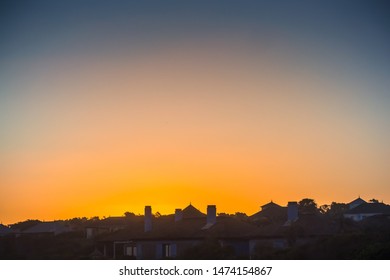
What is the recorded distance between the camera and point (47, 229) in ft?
209

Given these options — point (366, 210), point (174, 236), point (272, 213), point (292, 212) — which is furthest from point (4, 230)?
point (366, 210)

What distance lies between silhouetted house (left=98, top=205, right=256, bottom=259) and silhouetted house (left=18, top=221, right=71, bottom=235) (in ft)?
43.8

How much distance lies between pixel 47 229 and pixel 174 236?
22.7m

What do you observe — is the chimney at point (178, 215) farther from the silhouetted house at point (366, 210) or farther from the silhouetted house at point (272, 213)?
the silhouetted house at point (366, 210)

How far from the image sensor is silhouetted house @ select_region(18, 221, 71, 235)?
201 ft

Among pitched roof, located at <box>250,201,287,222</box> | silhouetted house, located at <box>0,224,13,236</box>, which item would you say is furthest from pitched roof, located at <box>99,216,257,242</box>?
pitched roof, located at <box>250,201,287,222</box>

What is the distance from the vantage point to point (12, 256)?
145ft

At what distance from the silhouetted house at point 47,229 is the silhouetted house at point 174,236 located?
1334cm

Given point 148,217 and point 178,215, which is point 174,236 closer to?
point 148,217

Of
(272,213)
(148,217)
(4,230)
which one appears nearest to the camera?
(148,217)
